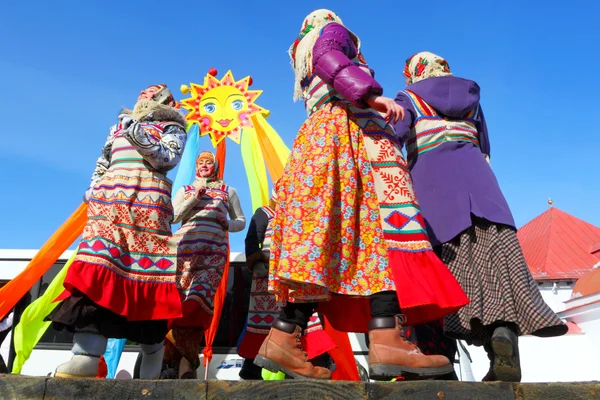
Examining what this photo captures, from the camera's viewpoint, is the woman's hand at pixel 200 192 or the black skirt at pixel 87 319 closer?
the black skirt at pixel 87 319

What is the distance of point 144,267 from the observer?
271 centimetres

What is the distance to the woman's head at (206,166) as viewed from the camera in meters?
4.72

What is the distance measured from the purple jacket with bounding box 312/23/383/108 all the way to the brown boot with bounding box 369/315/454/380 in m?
0.96

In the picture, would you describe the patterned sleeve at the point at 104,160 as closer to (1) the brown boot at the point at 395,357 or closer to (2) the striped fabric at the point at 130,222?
(2) the striped fabric at the point at 130,222

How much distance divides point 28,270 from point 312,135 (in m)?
4.14

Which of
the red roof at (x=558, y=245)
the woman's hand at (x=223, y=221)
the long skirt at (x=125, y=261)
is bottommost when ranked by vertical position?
the long skirt at (x=125, y=261)

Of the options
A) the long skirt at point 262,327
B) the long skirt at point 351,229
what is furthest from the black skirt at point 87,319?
the long skirt at point 262,327

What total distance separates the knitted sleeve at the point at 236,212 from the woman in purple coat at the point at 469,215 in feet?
6.56

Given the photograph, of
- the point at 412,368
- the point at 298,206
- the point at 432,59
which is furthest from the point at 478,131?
the point at 412,368

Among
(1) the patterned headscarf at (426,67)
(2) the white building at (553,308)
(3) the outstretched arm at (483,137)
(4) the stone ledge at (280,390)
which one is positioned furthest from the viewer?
(2) the white building at (553,308)

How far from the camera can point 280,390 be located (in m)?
1.51

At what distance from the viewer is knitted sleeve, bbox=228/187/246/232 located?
4543mm

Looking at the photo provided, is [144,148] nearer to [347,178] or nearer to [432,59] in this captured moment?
[347,178]

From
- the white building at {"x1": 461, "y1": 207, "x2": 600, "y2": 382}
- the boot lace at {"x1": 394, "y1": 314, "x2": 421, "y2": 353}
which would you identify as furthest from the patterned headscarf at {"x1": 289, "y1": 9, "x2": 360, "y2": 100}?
the white building at {"x1": 461, "y1": 207, "x2": 600, "y2": 382}
